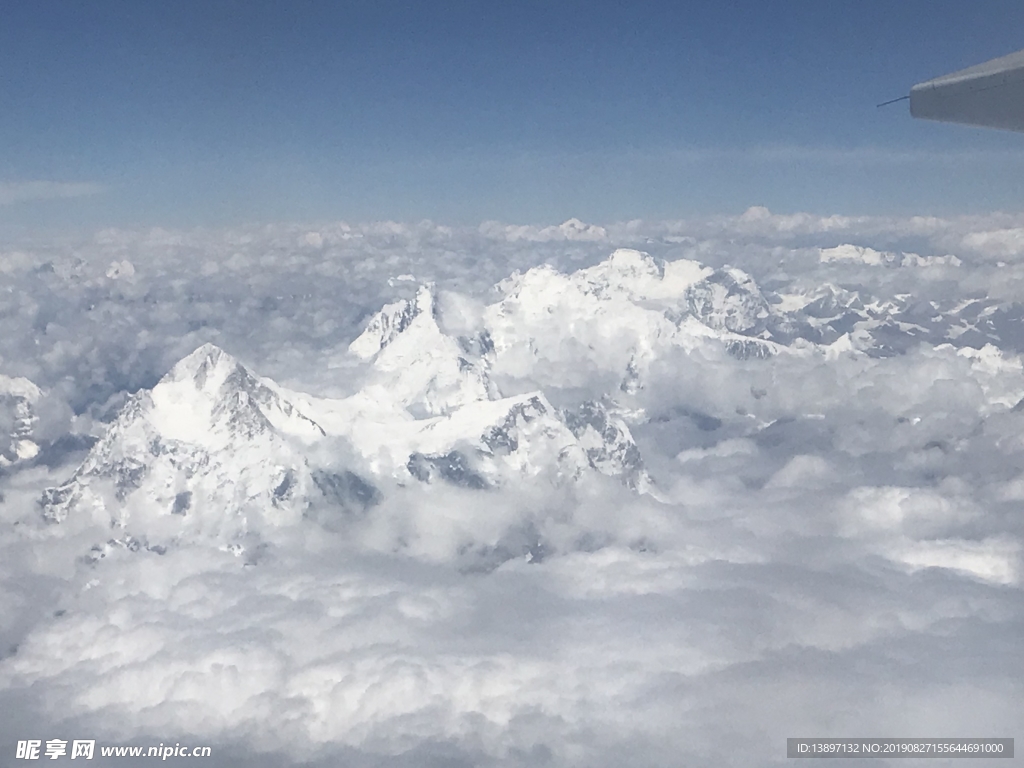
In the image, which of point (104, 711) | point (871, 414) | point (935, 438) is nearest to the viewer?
point (104, 711)

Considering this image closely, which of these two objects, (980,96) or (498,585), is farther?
(498,585)

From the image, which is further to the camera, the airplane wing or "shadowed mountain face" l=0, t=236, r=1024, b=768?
"shadowed mountain face" l=0, t=236, r=1024, b=768

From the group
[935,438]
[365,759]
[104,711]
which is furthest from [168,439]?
[935,438]

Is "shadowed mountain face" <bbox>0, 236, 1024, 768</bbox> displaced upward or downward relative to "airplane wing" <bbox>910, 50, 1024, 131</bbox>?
downward

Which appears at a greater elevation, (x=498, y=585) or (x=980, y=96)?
(x=980, y=96)

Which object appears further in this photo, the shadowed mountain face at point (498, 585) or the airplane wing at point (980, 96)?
the shadowed mountain face at point (498, 585)

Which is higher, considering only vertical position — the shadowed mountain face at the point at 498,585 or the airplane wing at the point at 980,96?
the airplane wing at the point at 980,96

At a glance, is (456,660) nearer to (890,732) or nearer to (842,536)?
(890,732)

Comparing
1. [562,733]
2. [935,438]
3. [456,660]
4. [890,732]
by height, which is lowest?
[935,438]
